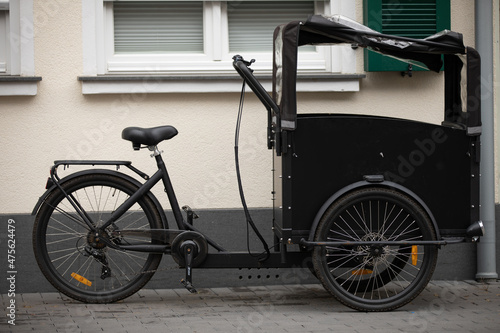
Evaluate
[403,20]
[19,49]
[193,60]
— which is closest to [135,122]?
[193,60]

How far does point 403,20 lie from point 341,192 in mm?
2171

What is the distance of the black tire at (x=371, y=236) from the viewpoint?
5.71m

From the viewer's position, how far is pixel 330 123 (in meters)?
5.72

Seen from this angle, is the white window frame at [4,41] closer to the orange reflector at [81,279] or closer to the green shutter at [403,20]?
the orange reflector at [81,279]

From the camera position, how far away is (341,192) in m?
5.67

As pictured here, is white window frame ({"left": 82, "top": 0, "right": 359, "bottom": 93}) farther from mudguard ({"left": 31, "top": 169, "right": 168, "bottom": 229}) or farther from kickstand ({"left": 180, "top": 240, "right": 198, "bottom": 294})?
kickstand ({"left": 180, "top": 240, "right": 198, "bottom": 294})

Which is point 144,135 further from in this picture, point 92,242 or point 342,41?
point 342,41

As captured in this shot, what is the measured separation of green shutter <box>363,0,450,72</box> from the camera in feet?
22.8

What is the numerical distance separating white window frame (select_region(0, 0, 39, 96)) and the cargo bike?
1.10 metres

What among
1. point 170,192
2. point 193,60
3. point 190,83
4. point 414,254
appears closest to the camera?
point 414,254

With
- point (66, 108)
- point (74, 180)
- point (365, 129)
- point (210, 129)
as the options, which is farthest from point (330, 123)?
point (66, 108)

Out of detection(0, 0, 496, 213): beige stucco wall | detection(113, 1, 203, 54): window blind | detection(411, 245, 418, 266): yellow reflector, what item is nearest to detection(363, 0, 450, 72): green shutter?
detection(0, 0, 496, 213): beige stucco wall

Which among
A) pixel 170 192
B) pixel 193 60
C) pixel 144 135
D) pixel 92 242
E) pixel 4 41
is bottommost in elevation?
pixel 92 242

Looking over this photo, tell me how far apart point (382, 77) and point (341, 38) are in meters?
1.56
